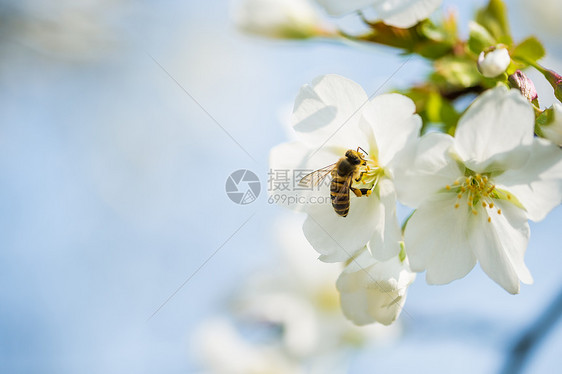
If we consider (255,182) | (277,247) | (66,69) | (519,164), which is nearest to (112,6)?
(66,69)

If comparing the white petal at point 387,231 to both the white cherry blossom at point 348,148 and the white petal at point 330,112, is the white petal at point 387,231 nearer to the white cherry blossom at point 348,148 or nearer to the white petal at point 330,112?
the white cherry blossom at point 348,148

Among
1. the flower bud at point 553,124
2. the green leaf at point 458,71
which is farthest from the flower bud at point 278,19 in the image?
the flower bud at point 553,124

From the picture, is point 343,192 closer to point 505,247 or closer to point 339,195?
point 339,195

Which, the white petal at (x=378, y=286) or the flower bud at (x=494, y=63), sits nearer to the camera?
the flower bud at (x=494, y=63)

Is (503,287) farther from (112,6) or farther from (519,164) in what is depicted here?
(112,6)

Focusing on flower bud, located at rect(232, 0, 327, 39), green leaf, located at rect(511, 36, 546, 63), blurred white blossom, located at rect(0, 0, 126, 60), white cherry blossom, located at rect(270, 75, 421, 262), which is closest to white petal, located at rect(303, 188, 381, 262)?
white cherry blossom, located at rect(270, 75, 421, 262)

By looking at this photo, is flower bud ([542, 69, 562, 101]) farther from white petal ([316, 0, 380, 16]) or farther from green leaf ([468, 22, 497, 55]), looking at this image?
white petal ([316, 0, 380, 16])
